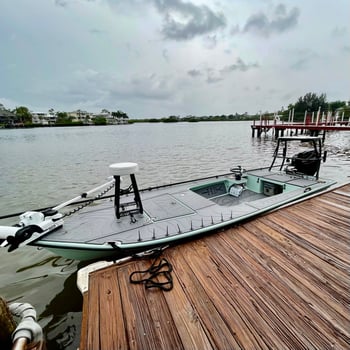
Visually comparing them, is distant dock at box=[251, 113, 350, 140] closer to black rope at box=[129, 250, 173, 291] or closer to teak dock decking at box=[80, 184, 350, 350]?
teak dock decking at box=[80, 184, 350, 350]

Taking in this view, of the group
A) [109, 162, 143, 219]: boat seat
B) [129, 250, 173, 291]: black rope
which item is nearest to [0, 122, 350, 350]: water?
[129, 250, 173, 291]: black rope

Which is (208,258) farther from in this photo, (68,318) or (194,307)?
(68,318)

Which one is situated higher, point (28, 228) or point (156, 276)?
point (28, 228)

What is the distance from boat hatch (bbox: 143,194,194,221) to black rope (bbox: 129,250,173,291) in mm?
915

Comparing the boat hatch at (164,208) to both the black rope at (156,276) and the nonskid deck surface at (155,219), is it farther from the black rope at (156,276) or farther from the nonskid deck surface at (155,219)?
the black rope at (156,276)

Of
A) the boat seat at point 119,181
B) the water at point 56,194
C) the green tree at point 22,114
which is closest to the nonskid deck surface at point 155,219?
the boat seat at point 119,181

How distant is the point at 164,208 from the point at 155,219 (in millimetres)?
442

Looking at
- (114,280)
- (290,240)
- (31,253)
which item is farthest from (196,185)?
(31,253)

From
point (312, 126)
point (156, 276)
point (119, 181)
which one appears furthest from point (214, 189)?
point (312, 126)

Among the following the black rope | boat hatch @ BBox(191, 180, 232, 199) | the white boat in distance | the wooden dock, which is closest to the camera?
the black rope

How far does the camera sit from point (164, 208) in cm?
361

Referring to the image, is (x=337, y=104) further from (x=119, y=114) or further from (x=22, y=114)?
(x=22, y=114)

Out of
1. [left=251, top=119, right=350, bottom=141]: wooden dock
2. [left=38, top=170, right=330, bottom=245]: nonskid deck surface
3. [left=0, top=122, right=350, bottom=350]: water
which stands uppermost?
[left=251, top=119, right=350, bottom=141]: wooden dock

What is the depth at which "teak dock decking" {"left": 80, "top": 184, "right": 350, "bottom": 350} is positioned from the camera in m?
1.55
